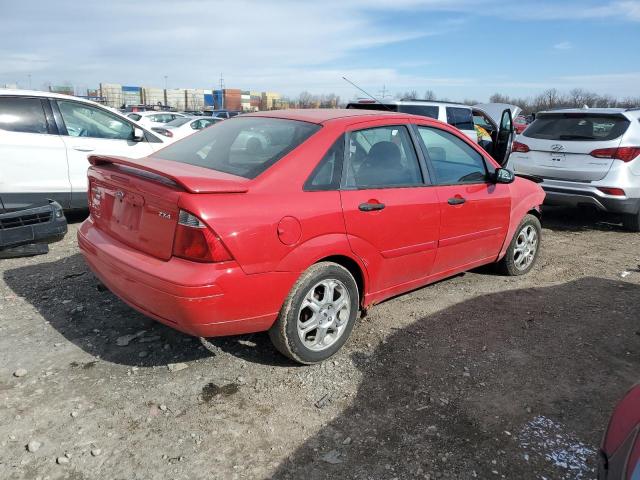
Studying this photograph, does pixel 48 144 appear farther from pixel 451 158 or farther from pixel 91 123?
pixel 451 158

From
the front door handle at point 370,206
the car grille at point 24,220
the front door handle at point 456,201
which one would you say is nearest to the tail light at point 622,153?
the front door handle at point 456,201

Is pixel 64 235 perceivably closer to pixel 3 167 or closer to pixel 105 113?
pixel 3 167

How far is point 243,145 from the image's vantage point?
3539 millimetres

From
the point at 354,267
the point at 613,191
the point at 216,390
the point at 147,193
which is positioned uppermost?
the point at 147,193

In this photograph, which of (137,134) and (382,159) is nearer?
(382,159)

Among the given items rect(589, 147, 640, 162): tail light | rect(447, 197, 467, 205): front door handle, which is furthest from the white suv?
rect(447, 197, 467, 205): front door handle

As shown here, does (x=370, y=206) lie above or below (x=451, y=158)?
below

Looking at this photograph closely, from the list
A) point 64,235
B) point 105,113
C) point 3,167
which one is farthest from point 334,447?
point 105,113

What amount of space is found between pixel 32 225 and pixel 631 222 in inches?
308

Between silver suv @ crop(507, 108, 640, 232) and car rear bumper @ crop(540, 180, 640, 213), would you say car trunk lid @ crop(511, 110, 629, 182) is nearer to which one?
silver suv @ crop(507, 108, 640, 232)

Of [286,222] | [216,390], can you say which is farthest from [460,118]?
[216,390]

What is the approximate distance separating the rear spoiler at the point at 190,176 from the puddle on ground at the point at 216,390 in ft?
3.94

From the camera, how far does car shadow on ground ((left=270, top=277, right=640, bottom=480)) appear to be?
2518 millimetres

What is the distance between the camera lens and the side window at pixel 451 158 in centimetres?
405
